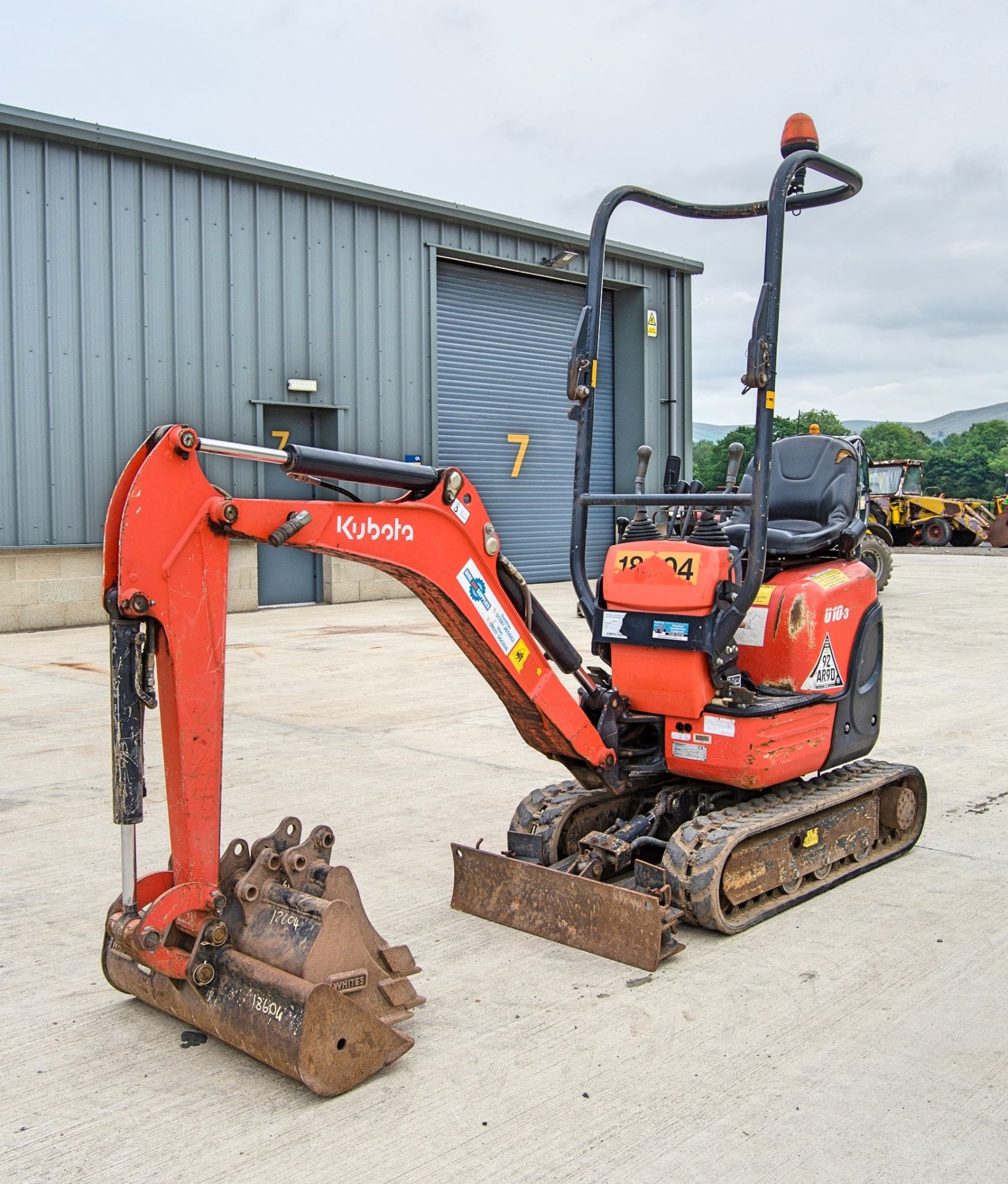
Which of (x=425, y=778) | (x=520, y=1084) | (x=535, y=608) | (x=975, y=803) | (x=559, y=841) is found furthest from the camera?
(x=425, y=778)

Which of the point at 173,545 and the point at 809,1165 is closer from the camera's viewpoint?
the point at 809,1165

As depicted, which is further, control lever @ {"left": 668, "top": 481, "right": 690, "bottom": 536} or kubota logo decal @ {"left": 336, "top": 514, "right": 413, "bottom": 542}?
control lever @ {"left": 668, "top": 481, "right": 690, "bottom": 536}

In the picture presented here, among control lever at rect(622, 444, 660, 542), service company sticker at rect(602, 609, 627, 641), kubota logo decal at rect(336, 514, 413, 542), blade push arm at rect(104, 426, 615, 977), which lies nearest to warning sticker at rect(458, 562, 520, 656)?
blade push arm at rect(104, 426, 615, 977)

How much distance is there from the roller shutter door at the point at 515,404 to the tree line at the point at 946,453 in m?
19.9

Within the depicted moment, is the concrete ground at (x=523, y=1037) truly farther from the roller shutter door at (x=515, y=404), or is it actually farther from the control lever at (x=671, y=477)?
the roller shutter door at (x=515, y=404)

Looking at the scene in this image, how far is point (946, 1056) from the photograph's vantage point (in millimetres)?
3395

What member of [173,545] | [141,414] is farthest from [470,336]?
[173,545]

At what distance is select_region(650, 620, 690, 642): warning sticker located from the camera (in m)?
4.44

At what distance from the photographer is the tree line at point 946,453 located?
55.8 meters

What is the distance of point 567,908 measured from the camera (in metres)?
4.28

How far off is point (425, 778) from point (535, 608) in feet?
8.51

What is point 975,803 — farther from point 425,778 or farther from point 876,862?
point 425,778

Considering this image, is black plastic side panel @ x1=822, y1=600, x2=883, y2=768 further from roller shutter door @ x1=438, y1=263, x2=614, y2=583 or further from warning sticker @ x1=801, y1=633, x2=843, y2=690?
roller shutter door @ x1=438, y1=263, x2=614, y2=583

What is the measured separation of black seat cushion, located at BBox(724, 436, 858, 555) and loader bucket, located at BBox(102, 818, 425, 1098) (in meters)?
2.56
